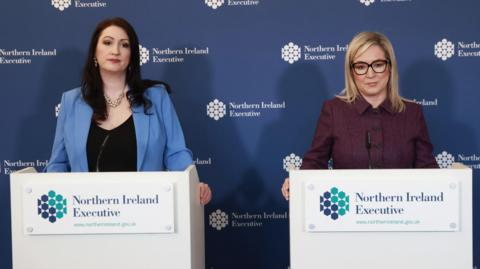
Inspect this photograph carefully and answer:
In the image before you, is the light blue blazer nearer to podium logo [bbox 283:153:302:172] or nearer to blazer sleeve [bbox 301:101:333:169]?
blazer sleeve [bbox 301:101:333:169]

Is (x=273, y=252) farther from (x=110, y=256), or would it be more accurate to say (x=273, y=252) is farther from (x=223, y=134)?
(x=110, y=256)

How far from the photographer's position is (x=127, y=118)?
263 cm

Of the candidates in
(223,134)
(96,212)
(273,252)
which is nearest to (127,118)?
(96,212)

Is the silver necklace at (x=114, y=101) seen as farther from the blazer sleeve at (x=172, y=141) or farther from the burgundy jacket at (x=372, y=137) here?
the burgundy jacket at (x=372, y=137)

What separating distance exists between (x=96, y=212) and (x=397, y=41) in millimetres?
2104

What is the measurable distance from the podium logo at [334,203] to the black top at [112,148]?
960 mm

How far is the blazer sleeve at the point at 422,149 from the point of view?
8.24 feet

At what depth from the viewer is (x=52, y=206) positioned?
2074 mm

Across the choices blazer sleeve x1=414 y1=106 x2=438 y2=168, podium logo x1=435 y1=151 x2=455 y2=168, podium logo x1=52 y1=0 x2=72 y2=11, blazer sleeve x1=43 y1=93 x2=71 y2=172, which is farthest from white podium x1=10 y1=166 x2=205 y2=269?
podium logo x1=435 y1=151 x2=455 y2=168

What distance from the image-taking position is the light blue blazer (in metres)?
2.59

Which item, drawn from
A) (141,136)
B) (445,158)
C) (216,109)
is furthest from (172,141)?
(445,158)

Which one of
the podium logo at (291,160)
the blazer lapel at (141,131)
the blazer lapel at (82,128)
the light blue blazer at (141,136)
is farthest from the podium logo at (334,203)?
the podium logo at (291,160)

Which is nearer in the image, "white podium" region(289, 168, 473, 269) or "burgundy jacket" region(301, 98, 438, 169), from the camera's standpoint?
"white podium" region(289, 168, 473, 269)

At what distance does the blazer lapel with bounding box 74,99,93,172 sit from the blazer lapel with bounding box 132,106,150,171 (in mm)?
201
